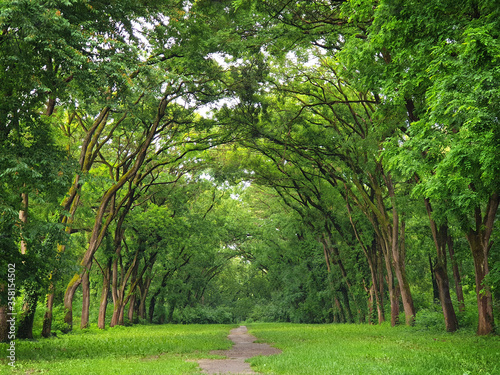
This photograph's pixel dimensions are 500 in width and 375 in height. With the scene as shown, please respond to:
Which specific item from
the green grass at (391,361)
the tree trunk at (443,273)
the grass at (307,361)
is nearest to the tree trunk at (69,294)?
the grass at (307,361)

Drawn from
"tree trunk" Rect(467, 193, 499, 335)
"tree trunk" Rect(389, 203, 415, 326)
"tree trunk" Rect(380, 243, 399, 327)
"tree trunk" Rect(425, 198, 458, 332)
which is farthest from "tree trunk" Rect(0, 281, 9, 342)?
"tree trunk" Rect(380, 243, 399, 327)

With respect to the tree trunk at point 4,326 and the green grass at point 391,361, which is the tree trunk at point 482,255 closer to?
the green grass at point 391,361

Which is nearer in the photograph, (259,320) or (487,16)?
(487,16)

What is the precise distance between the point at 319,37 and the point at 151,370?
1164cm

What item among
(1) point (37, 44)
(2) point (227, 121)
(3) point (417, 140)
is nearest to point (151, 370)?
(3) point (417, 140)

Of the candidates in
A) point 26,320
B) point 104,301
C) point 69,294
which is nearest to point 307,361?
point 26,320

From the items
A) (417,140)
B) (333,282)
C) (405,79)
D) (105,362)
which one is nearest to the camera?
(417,140)

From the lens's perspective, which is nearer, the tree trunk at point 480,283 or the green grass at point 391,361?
the green grass at point 391,361

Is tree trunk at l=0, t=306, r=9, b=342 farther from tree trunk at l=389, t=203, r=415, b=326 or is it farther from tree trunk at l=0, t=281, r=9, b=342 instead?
tree trunk at l=389, t=203, r=415, b=326

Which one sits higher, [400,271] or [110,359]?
[400,271]

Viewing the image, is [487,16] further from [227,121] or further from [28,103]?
[227,121]

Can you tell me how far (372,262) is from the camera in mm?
26500

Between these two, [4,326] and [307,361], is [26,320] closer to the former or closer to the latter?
[4,326]

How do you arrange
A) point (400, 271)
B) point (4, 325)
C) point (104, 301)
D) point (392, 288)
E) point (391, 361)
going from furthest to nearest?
point (104, 301)
point (392, 288)
point (400, 271)
point (4, 325)
point (391, 361)
